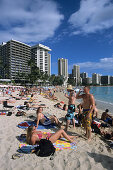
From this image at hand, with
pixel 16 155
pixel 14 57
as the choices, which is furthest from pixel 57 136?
pixel 14 57

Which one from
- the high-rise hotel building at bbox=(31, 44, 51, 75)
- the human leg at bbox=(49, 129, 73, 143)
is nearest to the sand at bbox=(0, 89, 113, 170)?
the human leg at bbox=(49, 129, 73, 143)

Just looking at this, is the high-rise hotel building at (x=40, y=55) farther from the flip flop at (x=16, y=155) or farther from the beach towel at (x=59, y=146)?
the flip flop at (x=16, y=155)

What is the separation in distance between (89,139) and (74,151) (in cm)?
85

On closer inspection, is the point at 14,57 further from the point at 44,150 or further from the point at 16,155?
the point at 44,150

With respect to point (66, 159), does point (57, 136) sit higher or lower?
higher

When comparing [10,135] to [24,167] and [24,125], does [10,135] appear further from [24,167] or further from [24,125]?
[24,167]

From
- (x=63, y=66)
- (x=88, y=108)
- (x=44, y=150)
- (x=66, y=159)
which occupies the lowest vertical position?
(x=66, y=159)

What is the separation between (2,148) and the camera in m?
3.08

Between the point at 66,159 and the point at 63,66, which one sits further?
the point at 63,66

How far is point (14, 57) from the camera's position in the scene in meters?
81.2

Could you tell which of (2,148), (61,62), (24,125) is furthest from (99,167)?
(61,62)

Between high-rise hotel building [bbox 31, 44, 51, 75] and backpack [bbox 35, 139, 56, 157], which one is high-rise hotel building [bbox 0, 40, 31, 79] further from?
backpack [bbox 35, 139, 56, 157]

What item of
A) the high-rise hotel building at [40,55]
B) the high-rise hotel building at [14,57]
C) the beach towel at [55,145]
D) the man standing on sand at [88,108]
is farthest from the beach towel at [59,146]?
the high-rise hotel building at [40,55]

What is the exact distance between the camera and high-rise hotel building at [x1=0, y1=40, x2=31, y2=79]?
78375mm
